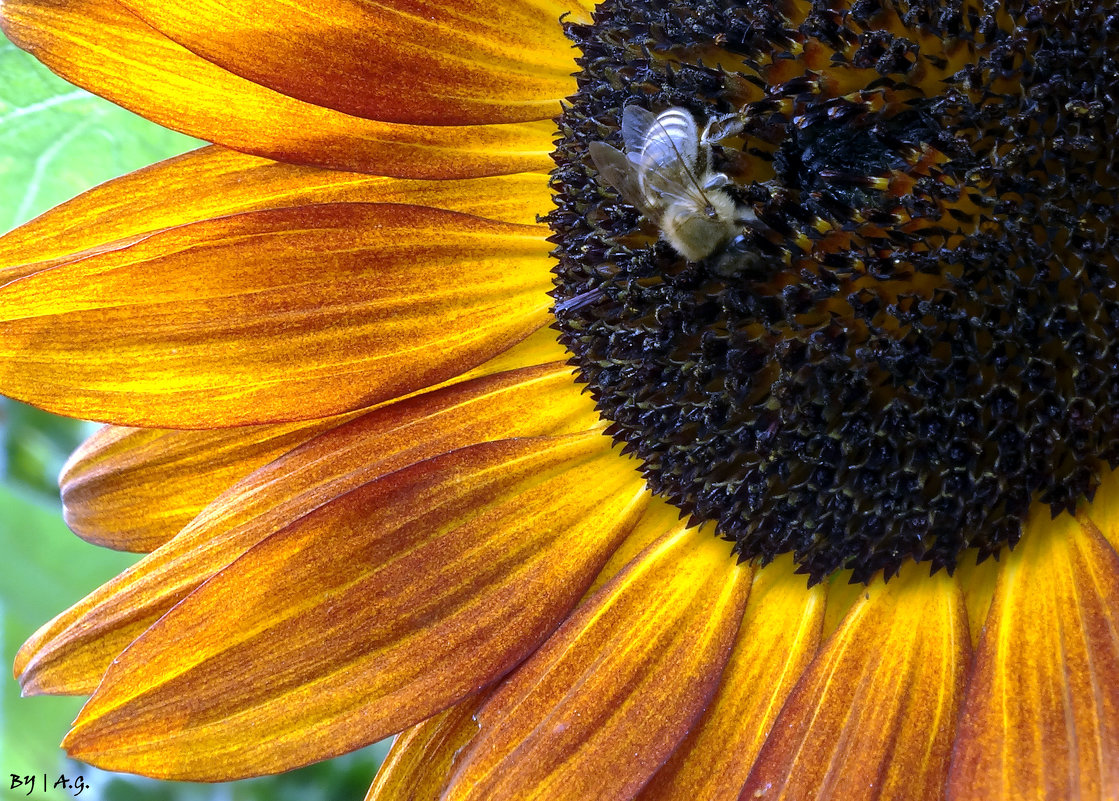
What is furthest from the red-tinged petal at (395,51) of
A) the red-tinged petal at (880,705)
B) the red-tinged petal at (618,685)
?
the red-tinged petal at (880,705)

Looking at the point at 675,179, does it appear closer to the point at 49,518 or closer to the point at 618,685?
the point at 618,685

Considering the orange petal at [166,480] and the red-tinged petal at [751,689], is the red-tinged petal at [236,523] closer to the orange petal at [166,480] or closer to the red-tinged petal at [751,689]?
the orange petal at [166,480]

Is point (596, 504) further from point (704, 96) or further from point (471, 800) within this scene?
point (704, 96)

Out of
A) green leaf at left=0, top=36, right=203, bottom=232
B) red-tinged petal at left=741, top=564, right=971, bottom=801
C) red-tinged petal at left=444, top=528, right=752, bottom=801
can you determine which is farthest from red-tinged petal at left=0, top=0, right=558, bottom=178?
red-tinged petal at left=741, top=564, right=971, bottom=801

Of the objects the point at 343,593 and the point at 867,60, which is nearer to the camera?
the point at 867,60

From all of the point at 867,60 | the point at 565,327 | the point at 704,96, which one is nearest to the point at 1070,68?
the point at 867,60
